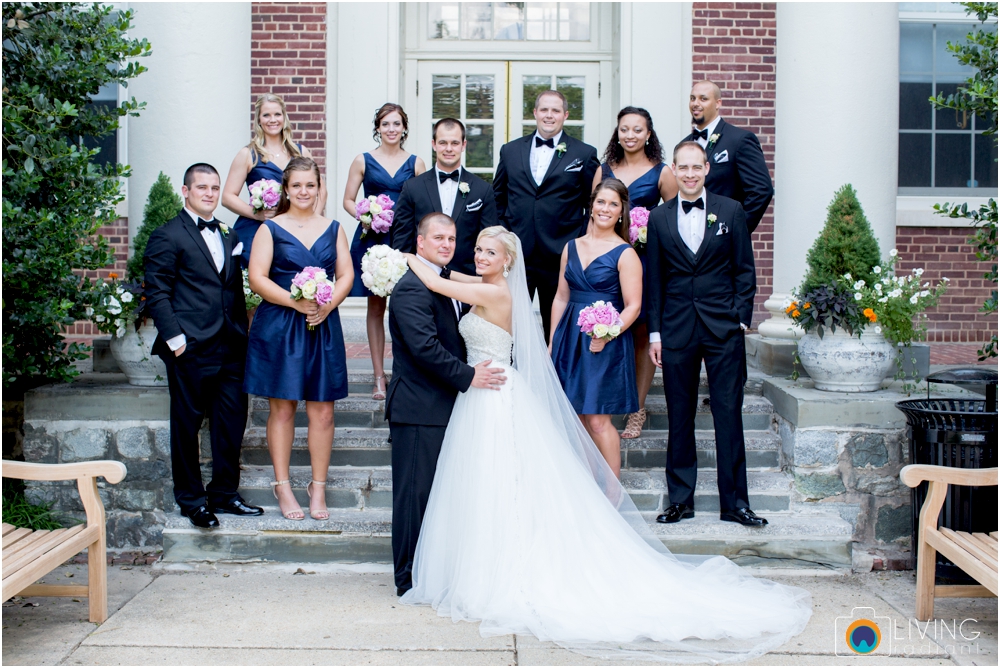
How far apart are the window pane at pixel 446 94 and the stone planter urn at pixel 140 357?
13.9ft

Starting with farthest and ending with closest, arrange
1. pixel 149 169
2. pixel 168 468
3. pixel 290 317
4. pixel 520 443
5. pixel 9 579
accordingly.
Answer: pixel 149 169 → pixel 168 468 → pixel 290 317 → pixel 520 443 → pixel 9 579

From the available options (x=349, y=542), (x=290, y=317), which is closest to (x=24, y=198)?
(x=290, y=317)

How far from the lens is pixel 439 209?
575 centimetres

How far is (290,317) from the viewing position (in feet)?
17.0

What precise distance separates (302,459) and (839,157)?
15.0ft

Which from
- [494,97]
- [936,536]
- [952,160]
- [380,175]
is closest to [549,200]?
[380,175]

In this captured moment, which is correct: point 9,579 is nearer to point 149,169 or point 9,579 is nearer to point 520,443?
point 520,443

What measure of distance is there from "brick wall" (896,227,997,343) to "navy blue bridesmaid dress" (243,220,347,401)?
20.3ft

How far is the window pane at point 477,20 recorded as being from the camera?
9.15 metres

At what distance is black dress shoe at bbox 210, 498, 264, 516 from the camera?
5.37 meters

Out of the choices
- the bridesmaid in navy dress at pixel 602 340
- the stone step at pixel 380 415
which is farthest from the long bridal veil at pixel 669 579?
the stone step at pixel 380 415

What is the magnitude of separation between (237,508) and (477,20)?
224 inches

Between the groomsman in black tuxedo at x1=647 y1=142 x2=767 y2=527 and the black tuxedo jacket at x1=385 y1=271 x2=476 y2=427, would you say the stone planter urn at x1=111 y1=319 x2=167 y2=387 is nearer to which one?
the black tuxedo jacket at x1=385 y1=271 x2=476 y2=427

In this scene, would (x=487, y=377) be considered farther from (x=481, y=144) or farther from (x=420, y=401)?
(x=481, y=144)
